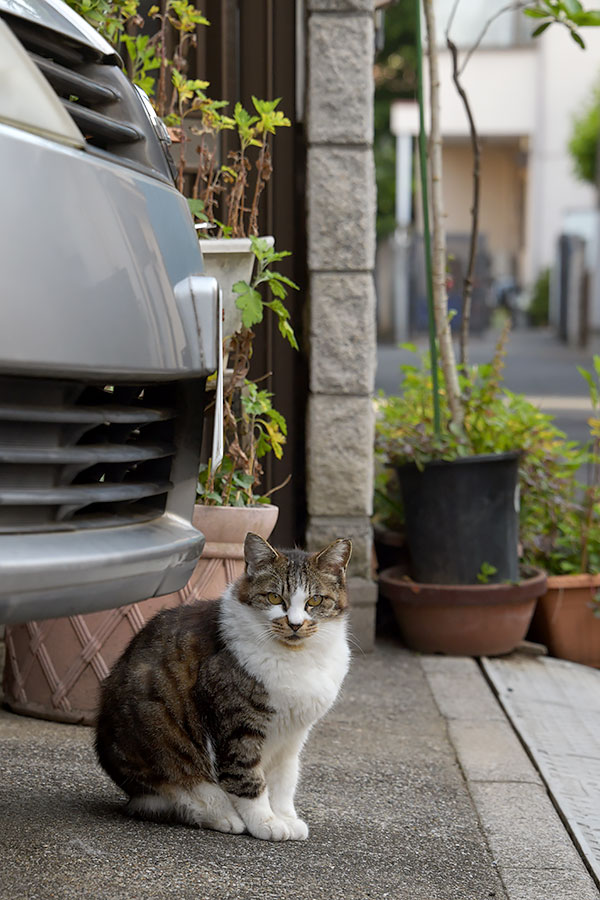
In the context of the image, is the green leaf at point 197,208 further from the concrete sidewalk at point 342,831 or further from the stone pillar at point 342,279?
the concrete sidewalk at point 342,831

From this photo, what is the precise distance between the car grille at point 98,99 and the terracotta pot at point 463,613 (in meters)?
2.58

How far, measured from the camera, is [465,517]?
171 inches

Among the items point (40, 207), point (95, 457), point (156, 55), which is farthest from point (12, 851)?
point (156, 55)

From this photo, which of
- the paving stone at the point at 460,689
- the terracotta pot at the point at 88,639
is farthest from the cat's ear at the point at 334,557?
the paving stone at the point at 460,689

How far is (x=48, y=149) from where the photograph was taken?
5.26 ft

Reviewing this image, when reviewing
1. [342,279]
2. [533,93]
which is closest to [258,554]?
[342,279]

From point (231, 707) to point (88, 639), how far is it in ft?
2.68

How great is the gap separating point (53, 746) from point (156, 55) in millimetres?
2426

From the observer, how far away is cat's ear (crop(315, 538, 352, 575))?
262cm

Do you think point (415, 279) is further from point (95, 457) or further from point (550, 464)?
point (95, 457)

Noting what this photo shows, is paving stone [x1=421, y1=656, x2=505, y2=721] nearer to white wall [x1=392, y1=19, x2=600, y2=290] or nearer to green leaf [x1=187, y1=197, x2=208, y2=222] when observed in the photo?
green leaf [x1=187, y1=197, x2=208, y2=222]

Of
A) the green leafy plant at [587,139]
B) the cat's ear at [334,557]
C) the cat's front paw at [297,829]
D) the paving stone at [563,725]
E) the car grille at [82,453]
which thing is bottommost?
the paving stone at [563,725]

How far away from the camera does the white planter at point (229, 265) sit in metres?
3.19

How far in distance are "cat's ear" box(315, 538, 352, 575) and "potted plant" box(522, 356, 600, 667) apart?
218 centimetres
